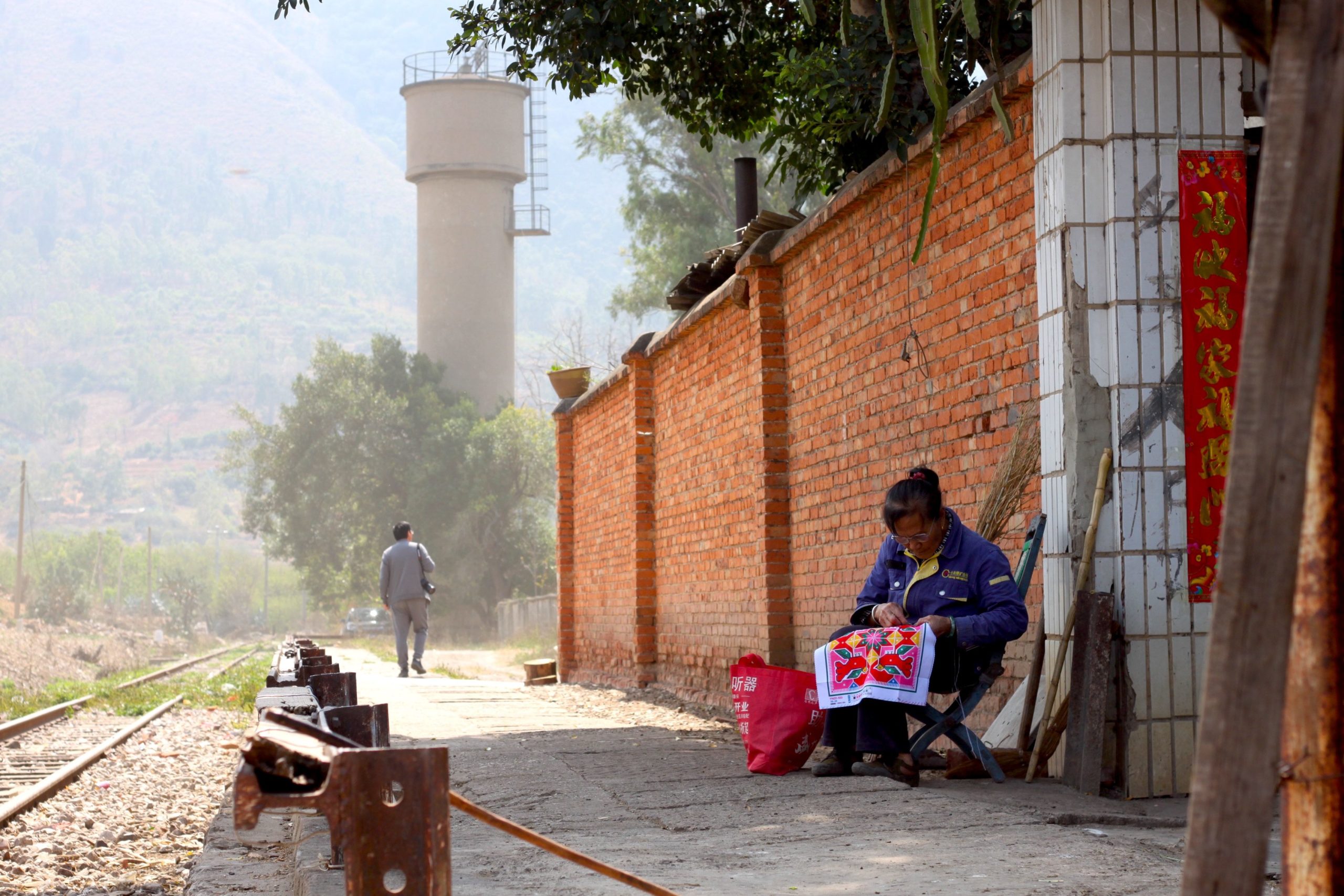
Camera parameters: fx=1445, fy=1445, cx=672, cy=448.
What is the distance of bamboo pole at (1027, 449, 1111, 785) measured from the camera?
538 centimetres

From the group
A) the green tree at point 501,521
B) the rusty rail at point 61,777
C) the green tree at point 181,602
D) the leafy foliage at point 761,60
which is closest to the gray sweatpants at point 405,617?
the rusty rail at point 61,777

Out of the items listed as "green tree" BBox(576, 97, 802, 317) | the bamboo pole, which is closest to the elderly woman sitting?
the bamboo pole

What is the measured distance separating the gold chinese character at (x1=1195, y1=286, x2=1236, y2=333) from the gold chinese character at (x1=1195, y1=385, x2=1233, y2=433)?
232 millimetres

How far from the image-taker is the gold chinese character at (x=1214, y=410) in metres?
5.42

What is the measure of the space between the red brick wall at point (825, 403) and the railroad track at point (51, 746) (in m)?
4.47

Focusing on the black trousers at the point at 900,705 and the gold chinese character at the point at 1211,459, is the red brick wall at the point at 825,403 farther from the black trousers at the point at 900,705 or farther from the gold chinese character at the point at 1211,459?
the gold chinese character at the point at 1211,459

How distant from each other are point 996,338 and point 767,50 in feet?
14.7

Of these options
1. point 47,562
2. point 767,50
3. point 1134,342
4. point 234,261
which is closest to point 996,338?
point 1134,342

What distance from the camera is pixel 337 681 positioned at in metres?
4.67

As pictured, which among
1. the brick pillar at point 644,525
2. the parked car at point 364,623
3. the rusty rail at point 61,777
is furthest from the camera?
the parked car at point 364,623

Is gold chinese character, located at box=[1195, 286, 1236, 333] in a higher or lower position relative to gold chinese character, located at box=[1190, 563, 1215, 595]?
higher

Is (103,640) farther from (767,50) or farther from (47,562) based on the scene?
(47,562)

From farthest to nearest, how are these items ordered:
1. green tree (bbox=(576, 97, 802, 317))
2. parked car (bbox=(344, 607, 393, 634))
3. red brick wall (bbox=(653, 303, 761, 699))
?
parked car (bbox=(344, 607, 393, 634)) < green tree (bbox=(576, 97, 802, 317)) < red brick wall (bbox=(653, 303, 761, 699))

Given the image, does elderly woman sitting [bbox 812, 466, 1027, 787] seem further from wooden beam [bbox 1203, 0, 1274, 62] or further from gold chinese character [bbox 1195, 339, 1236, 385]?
wooden beam [bbox 1203, 0, 1274, 62]
